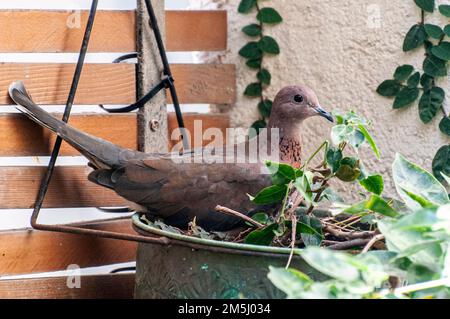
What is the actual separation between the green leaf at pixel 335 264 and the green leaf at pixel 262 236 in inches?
21.5

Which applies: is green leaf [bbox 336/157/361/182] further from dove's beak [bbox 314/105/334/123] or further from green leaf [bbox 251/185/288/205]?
dove's beak [bbox 314/105/334/123]

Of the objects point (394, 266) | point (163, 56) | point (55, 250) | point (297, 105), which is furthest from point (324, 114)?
point (394, 266)

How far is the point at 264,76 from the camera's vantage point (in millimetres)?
2258

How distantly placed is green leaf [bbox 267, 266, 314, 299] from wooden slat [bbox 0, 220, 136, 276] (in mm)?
1085

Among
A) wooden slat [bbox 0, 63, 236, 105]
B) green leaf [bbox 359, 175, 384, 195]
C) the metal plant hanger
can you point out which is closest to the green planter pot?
the metal plant hanger

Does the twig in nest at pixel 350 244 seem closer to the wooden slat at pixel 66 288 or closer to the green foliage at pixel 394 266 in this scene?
the green foliage at pixel 394 266

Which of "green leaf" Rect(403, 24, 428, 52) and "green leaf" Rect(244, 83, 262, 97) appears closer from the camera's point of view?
"green leaf" Rect(403, 24, 428, 52)

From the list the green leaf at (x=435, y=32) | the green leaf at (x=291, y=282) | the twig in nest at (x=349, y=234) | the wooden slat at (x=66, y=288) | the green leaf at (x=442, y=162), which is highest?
the green leaf at (x=291, y=282)

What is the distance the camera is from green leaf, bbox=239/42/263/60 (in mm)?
2258

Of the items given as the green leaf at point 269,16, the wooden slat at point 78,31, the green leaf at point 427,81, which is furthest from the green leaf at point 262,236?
the green leaf at point 269,16

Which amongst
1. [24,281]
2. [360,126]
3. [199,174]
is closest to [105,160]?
[199,174]

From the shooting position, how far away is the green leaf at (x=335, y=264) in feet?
2.39

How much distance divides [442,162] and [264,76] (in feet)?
2.05
